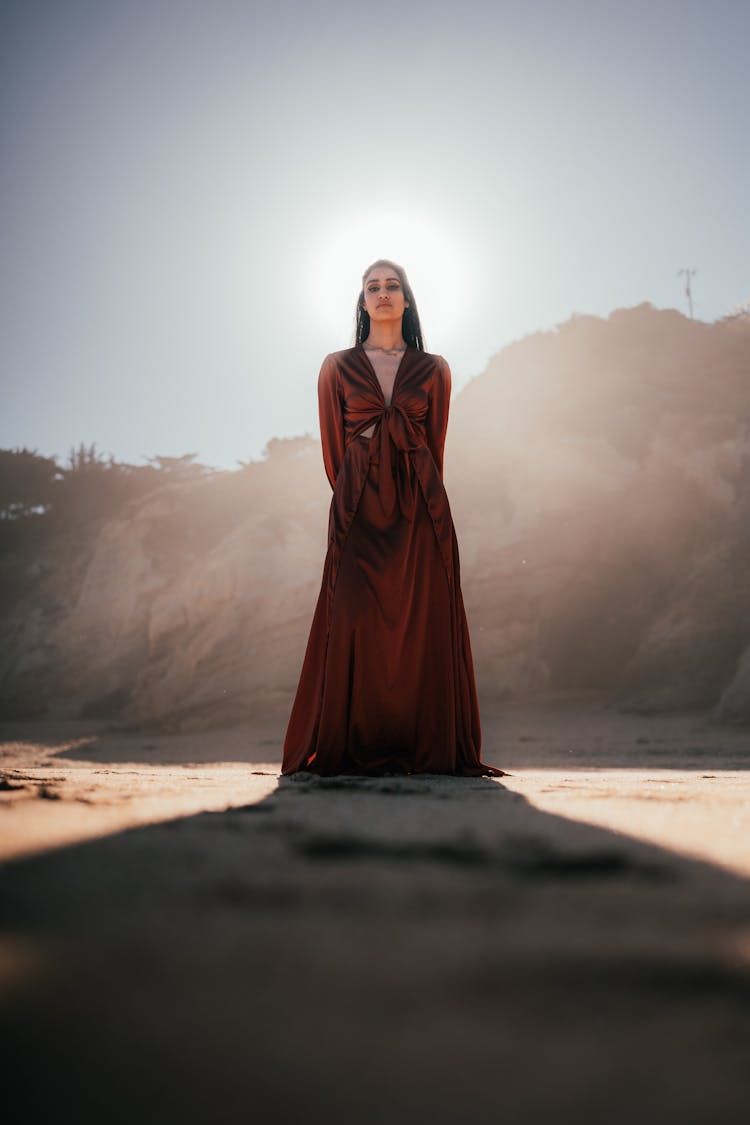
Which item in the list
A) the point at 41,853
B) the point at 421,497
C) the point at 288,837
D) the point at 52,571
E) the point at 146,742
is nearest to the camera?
the point at 41,853

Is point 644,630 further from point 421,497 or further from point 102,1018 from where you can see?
point 102,1018

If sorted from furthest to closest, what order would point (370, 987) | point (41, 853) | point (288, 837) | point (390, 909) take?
point (288, 837) → point (41, 853) → point (390, 909) → point (370, 987)

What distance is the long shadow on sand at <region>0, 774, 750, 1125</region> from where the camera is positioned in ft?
1.57

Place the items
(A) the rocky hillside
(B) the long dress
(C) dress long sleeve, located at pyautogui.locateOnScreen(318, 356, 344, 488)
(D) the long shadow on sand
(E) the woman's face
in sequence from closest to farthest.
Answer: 1. (D) the long shadow on sand
2. (B) the long dress
3. (C) dress long sleeve, located at pyautogui.locateOnScreen(318, 356, 344, 488)
4. (E) the woman's face
5. (A) the rocky hillside

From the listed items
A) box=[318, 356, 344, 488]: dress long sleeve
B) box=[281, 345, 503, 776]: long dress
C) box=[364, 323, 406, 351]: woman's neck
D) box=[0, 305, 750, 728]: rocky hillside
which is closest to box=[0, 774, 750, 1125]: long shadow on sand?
box=[281, 345, 503, 776]: long dress

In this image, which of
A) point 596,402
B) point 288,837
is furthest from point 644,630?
point 288,837

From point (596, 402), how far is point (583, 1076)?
13010 mm

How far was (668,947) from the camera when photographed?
2.38 ft

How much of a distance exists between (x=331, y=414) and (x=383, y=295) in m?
0.70

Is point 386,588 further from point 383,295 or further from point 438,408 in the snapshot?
point 383,295

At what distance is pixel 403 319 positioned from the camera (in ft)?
12.2

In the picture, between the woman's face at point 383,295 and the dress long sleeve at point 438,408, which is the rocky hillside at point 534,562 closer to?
the dress long sleeve at point 438,408

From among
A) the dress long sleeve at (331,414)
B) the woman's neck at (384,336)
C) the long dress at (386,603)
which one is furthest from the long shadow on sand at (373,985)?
the woman's neck at (384,336)

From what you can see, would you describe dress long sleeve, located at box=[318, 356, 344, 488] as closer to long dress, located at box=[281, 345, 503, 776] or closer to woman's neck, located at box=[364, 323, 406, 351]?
long dress, located at box=[281, 345, 503, 776]
